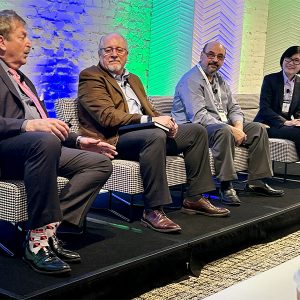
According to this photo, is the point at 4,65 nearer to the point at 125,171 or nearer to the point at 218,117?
the point at 125,171

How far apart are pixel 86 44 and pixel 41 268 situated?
267cm

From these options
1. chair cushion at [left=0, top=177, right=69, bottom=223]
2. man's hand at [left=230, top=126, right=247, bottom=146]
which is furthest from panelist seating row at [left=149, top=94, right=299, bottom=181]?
chair cushion at [left=0, top=177, right=69, bottom=223]

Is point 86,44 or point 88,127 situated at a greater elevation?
point 86,44

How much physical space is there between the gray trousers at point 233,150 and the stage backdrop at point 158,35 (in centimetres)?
133

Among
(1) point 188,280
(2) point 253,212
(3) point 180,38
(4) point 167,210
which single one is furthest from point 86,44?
(1) point 188,280

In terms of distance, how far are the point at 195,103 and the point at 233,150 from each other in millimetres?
458

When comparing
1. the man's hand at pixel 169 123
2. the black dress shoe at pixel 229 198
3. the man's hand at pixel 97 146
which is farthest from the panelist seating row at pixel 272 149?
the man's hand at pixel 97 146

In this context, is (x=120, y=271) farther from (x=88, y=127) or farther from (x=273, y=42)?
(x=273, y=42)

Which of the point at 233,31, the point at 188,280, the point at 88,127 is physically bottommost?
the point at 188,280

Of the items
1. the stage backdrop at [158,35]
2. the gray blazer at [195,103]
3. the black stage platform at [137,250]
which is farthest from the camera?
the stage backdrop at [158,35]

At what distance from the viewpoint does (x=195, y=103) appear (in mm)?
4176

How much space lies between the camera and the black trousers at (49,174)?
8.07 ft

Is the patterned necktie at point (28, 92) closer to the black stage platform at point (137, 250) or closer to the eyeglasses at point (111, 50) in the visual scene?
the black stage platform at point (137, 250)

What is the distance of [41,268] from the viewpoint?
2445 mm
